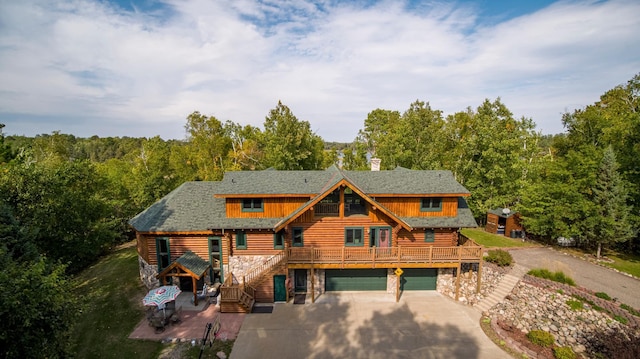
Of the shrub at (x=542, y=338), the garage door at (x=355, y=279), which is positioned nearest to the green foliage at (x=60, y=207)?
the garage door at (x=355, y=279)

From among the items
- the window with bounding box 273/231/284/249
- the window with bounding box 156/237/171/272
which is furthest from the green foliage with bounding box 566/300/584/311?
the window with bounding box 156/237/171/272

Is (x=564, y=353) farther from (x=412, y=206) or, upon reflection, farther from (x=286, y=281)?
(x=286, y=281)

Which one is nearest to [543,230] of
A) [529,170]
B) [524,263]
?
[524,263]

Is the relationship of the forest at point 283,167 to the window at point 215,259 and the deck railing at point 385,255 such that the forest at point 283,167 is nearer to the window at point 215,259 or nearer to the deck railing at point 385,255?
the window at point 215,259

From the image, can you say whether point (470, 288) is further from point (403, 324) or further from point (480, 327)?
point (403, 324)

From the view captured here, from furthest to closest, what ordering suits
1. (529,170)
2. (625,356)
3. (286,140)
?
(286,140), (529,170), (625,356)

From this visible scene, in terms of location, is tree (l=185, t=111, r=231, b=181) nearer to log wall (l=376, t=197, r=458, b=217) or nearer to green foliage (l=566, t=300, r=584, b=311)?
log wall (l=376, t=197, r=458, b=217)

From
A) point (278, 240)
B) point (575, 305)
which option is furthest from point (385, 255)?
point (575, 305)
